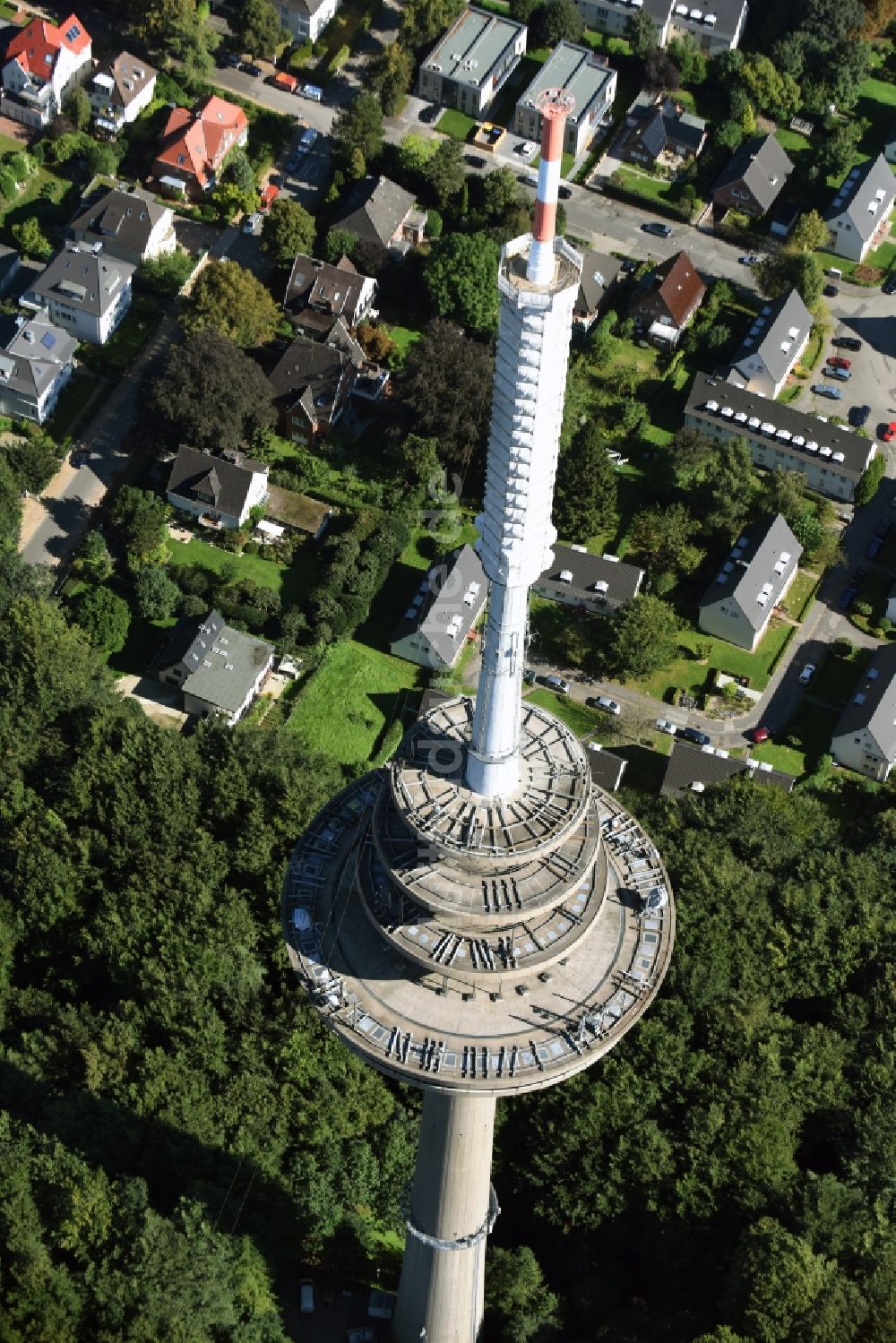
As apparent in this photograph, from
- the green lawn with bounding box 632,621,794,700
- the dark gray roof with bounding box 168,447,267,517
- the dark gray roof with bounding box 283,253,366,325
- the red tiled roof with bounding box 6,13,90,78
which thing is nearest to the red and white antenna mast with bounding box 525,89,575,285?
the green lawn with bounding box 632,621,794,700

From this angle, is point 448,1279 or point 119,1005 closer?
point 448,1279

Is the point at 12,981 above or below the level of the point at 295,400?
below

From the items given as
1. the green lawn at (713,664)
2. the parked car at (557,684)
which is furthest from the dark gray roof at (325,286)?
the green lawn at (713,664)

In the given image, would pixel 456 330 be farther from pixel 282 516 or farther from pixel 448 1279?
pixel 448 1279

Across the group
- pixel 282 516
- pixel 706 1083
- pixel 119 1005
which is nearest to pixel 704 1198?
pixel 706 1083

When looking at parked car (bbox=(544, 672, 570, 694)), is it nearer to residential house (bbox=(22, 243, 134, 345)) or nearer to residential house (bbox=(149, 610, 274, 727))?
residential house (bbox=(149, 610, 274, 727))
